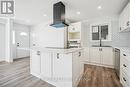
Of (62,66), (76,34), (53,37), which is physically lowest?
(62,66)

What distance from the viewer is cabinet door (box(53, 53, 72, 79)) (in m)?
1.93

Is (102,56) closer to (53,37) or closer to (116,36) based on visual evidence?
(116,36)

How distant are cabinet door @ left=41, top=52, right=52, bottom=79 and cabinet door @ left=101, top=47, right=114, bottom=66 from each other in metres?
2.79

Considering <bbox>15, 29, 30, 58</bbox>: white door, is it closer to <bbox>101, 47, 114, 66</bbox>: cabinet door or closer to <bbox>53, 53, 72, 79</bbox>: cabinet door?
<bbox>53, 53, 72, 79</bbox>: cabinet door

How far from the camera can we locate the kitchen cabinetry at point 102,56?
3791mm

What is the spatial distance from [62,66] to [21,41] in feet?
16.3

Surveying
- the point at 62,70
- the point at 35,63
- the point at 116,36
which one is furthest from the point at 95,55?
the point at 35,63

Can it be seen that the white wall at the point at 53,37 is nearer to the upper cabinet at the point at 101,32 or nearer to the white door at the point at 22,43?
the upper cabinet at the point at 101,32

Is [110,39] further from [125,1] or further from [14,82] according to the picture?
[14,82]

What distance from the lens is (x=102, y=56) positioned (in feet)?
13.0

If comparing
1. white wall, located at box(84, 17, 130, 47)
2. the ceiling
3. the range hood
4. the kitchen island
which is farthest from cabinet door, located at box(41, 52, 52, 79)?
white wall, located at box(84, 17, 130, 47)

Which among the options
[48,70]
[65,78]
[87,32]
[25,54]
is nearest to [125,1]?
[87,32]

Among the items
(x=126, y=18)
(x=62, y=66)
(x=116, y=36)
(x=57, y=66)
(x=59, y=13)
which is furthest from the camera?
(x=116, y=36)

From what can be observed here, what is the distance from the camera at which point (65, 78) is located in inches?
78.4
